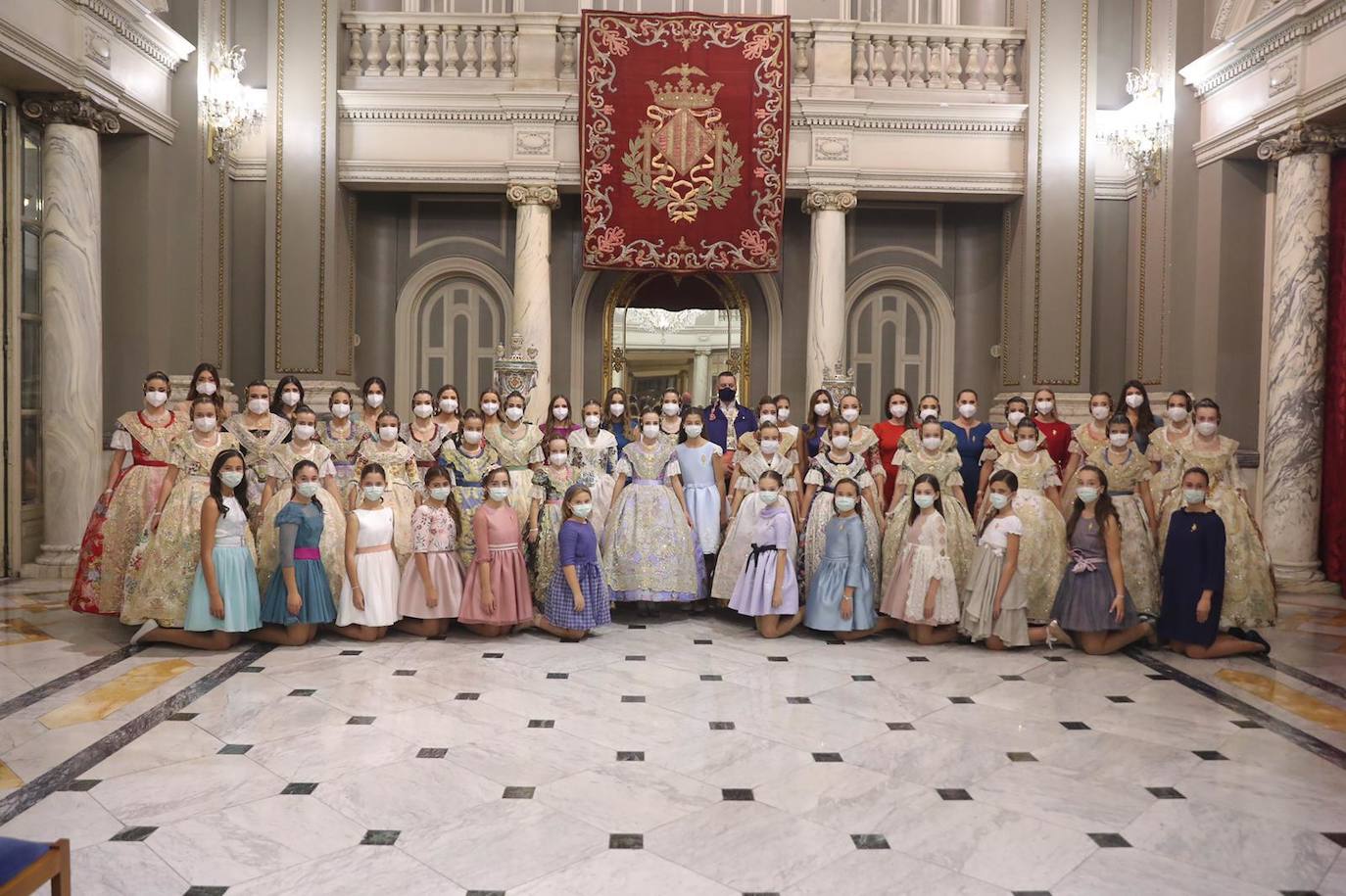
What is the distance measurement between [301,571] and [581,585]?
1.81 metres

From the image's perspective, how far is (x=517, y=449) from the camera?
744 cm

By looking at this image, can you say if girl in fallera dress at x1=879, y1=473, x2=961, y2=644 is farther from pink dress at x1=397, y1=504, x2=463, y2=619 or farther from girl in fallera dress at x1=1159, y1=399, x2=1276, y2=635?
pink dress at x1=397, y1=504, x2=463, y2=619

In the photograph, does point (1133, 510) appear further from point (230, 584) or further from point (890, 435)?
point (230, 584)

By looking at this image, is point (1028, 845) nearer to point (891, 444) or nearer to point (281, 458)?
point (891, 444)

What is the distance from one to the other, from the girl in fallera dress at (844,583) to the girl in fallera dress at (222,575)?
3703mm

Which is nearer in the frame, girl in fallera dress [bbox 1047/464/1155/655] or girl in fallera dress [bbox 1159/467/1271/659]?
girl in fallera dress [bbox 1159/467/1271/659]

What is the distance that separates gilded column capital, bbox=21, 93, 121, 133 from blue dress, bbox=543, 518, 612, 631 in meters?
5.67

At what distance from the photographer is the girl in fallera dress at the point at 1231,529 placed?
22.5 feet

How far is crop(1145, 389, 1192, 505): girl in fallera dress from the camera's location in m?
7.33

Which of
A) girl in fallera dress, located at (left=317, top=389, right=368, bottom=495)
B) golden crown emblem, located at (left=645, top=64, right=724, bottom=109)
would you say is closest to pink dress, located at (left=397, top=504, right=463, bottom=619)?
girl in fallera dress, located at (left=317, top=389, right=368, bottom=495)

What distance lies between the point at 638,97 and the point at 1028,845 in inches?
368

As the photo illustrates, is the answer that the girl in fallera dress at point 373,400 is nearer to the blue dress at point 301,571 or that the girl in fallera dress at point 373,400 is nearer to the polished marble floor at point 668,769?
the blue dress at point 301,571

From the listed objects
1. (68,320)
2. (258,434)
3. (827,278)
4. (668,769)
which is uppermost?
(827,278)

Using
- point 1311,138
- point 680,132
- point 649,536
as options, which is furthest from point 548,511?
point 1311,138
